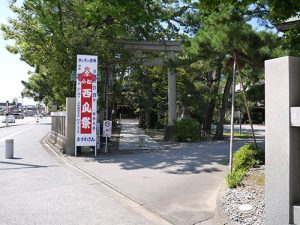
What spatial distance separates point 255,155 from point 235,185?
5.67 ft

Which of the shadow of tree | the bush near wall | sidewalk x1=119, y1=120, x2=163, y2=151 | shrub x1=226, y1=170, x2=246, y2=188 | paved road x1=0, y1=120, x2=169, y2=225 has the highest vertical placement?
the bush near wall

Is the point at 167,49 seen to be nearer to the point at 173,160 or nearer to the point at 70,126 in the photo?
the point at 70,126

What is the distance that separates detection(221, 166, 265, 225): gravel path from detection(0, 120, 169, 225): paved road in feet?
4.05

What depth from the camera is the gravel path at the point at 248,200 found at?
6.12 metres

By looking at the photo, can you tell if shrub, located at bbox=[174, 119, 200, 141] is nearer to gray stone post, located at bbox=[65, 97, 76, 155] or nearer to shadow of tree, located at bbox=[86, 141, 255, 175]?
shadow of tree, located at bbox=[86, 141, 255, 175]

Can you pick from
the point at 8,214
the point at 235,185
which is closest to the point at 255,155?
the point at 235,185

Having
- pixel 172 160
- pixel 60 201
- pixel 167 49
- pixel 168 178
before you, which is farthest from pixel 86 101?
pixel 167 49

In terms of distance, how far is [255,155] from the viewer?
366 inches

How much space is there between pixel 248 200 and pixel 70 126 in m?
11.9

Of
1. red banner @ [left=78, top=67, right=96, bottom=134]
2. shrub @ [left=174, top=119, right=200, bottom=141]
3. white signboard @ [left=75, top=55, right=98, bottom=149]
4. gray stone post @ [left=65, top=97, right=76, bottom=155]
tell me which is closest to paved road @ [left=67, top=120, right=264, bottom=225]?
white signboard @ [left=75, top=55, right=98, bottom=149]

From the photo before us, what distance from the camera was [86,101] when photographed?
1662 centimetres

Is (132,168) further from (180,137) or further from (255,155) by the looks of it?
(180,137)

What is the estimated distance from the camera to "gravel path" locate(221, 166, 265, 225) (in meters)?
6.12

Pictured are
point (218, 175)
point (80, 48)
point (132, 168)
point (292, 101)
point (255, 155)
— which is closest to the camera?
point (292, 101)
